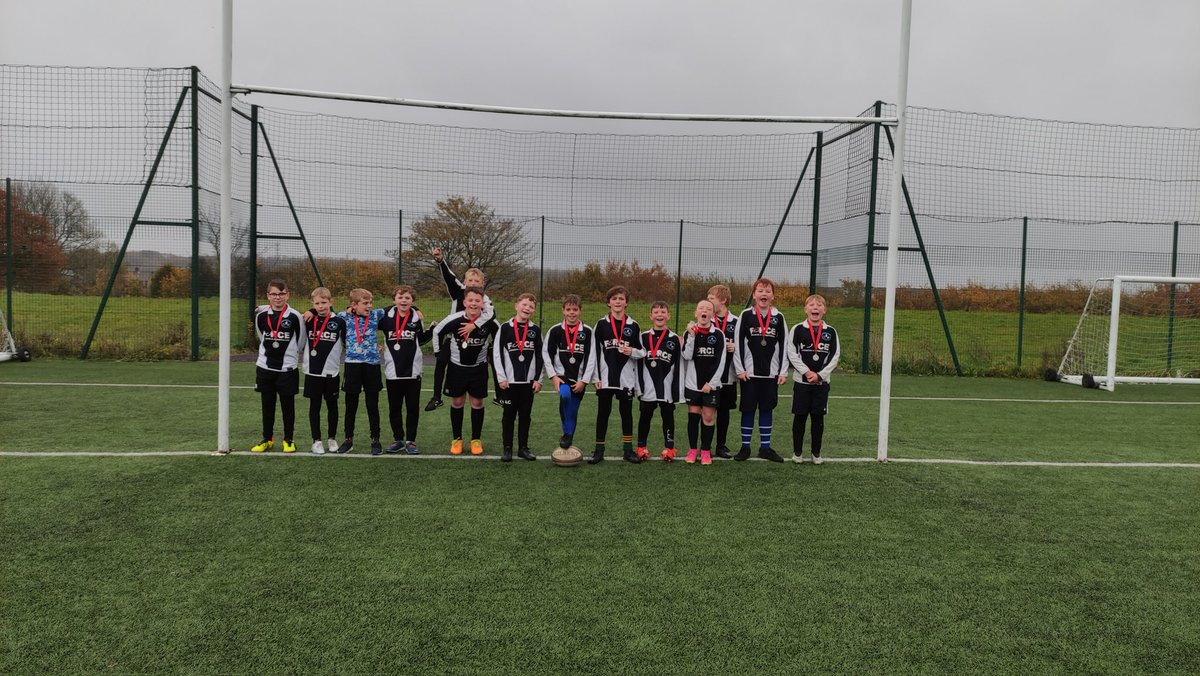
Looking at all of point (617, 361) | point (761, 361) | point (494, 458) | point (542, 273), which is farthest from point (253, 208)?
point (761, 361)

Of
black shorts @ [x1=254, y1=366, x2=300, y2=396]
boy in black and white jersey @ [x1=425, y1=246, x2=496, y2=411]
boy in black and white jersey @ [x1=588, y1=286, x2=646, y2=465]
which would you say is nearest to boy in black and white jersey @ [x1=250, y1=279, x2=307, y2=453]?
black shorts @ [x1=254, y1=366, x2=300, y2=396]

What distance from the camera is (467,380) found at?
232 inches

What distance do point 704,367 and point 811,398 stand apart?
906 millimetres

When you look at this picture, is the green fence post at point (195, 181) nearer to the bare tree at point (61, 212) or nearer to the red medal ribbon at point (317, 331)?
the bare tree at point (61, 212)

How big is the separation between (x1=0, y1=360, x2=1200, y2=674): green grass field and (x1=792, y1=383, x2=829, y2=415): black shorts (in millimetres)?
487

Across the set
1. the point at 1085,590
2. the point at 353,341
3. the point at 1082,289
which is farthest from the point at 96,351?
the point at 1082,289

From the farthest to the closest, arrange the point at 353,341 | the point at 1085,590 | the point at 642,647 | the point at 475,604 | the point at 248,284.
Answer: the point at 248,284 → the point at 353,341 → the point at 1085,590 → the point at 475,604 → the point at 642,647

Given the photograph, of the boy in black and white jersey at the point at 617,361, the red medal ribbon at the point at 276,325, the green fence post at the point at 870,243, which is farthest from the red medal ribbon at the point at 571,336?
the green fence post at the point at 870,243

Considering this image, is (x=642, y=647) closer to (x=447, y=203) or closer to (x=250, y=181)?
(x=447, y=203)

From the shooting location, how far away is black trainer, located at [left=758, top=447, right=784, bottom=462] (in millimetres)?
5848

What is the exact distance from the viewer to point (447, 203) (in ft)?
41.0

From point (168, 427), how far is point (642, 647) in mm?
5818

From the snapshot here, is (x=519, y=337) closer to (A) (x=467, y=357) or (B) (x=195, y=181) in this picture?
(A) (x=467, y=357)

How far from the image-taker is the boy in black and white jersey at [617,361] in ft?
19.3
